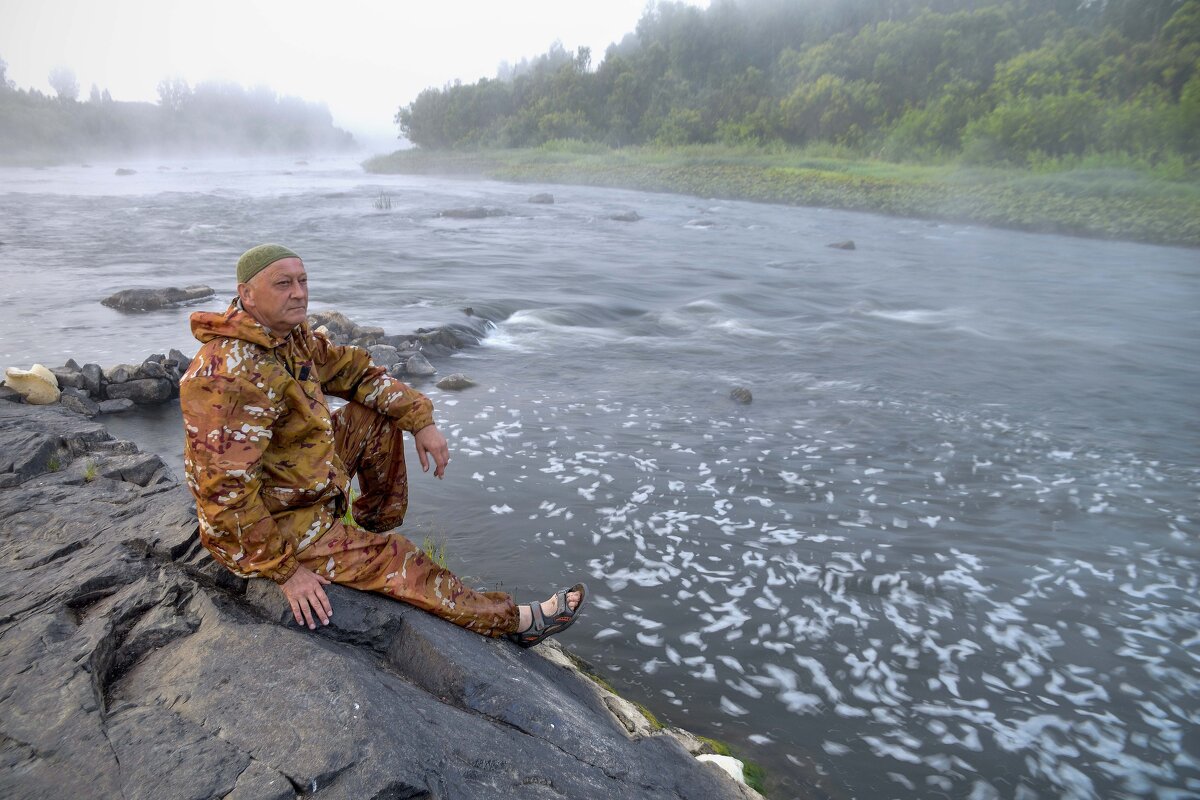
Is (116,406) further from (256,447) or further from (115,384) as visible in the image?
(256,447)

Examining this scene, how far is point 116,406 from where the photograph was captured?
344 inches

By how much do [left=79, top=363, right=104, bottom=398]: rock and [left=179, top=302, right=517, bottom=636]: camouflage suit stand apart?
A: 643cm

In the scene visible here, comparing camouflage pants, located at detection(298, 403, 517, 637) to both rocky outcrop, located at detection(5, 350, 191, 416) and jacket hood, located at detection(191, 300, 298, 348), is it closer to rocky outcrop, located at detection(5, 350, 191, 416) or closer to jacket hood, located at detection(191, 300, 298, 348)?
jacket hood, located at detection(191, 300, 298, 348)

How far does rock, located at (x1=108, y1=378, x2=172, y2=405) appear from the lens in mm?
9031

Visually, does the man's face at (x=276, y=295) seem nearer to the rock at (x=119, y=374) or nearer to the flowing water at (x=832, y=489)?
the flowing water at (x=832, y=489)

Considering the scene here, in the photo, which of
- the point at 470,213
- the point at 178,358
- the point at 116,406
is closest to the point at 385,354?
the point at 178,358

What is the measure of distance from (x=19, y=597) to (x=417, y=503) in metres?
3.48

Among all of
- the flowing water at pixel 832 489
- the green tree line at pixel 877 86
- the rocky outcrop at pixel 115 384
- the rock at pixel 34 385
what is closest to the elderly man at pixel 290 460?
the flowing water at pixel 832 489

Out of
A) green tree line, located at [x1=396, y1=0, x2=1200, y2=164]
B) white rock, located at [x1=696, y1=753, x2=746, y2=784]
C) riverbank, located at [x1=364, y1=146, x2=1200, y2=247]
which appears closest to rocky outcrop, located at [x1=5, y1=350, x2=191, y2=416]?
white rock, located at [x1=696, y1=753, x2=746, y2=784]

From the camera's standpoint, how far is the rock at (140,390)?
903 cm

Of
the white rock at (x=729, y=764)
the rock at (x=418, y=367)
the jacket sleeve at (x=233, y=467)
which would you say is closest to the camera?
the jacket sleeve at (x=233, y=467)

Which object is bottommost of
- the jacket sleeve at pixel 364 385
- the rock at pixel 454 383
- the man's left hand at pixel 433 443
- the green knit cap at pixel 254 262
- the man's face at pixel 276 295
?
the rock at pixel 454 383

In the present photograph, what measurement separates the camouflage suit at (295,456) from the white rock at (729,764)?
1141mm

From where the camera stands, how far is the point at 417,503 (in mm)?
6926
